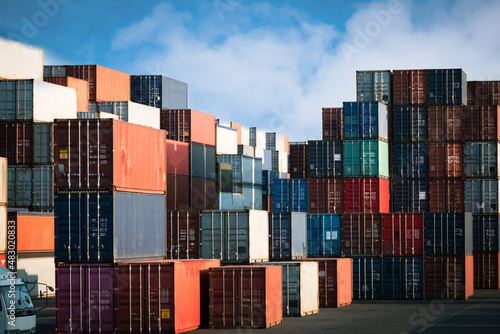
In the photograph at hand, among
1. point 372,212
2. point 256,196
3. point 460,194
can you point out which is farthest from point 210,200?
point 460,194

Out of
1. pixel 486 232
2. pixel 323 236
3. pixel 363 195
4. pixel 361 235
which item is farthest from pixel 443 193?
pixel 323 236

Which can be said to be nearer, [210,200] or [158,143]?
[158,143]

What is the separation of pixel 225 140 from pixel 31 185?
23.1m

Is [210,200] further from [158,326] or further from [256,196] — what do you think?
[158,326]

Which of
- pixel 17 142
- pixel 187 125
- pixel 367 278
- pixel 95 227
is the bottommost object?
pixel 367 278

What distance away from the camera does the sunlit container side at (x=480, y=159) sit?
195 ft

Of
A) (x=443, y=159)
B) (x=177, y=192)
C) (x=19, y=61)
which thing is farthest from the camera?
(x=19, y=61)

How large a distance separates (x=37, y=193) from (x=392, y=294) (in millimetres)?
23237

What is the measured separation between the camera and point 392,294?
51938 mm

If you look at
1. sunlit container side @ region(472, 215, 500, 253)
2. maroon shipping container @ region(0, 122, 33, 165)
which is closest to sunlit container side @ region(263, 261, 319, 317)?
maroon shipping container @ region(0, 122, 33, 165)

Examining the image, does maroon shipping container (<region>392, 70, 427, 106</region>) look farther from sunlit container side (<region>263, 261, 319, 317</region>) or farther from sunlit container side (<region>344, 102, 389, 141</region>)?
sunlit container side (<region>263, 261, 319, 317</region>)

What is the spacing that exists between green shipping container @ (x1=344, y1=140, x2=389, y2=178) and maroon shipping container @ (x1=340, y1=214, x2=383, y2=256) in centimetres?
429

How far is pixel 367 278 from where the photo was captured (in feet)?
171

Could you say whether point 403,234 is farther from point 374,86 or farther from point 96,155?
point 96,155
